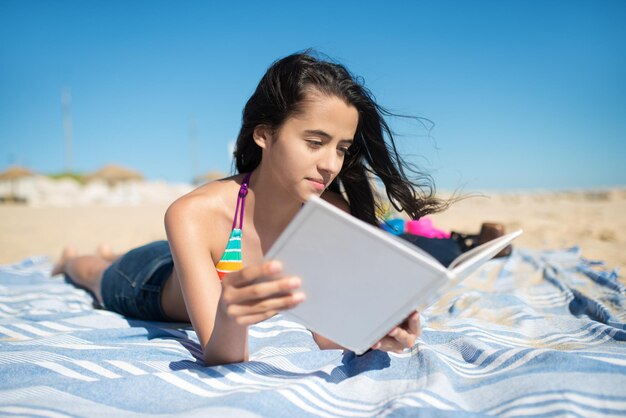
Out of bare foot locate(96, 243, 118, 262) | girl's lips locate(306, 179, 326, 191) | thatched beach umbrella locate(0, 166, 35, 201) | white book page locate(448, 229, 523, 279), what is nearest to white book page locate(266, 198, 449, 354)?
white book page locate(448, 229, 523, 279)

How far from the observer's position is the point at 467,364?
1.81m

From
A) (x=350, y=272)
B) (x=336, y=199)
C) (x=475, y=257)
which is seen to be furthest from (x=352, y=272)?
(x=336, y=199)

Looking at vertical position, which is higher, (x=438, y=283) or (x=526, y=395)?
(x=438, y=283)

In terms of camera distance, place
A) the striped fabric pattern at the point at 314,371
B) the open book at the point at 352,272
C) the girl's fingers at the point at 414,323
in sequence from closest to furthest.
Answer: the open book at the point at 352,272 → the striped fabric pattern at the point at 314,371 → the girl's fingers at the point at 414,323

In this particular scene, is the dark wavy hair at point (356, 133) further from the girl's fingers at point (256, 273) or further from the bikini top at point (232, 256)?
the girl's fingers at point (256, 273)

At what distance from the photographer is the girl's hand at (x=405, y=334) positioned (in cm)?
146

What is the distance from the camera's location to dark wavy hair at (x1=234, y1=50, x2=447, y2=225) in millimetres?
2090

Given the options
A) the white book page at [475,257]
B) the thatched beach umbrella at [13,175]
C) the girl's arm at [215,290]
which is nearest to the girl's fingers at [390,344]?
the white book page at [475,257]

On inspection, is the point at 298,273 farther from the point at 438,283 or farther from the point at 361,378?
the point at 361,378

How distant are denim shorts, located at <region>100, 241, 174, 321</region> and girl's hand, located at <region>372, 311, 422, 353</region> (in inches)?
59.3

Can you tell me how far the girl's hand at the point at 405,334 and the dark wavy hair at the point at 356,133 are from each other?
1052mm

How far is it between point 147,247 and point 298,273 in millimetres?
1954

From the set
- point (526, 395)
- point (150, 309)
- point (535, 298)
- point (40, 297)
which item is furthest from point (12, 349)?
point (535, 298)

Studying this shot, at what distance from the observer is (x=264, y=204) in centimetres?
→ 226
